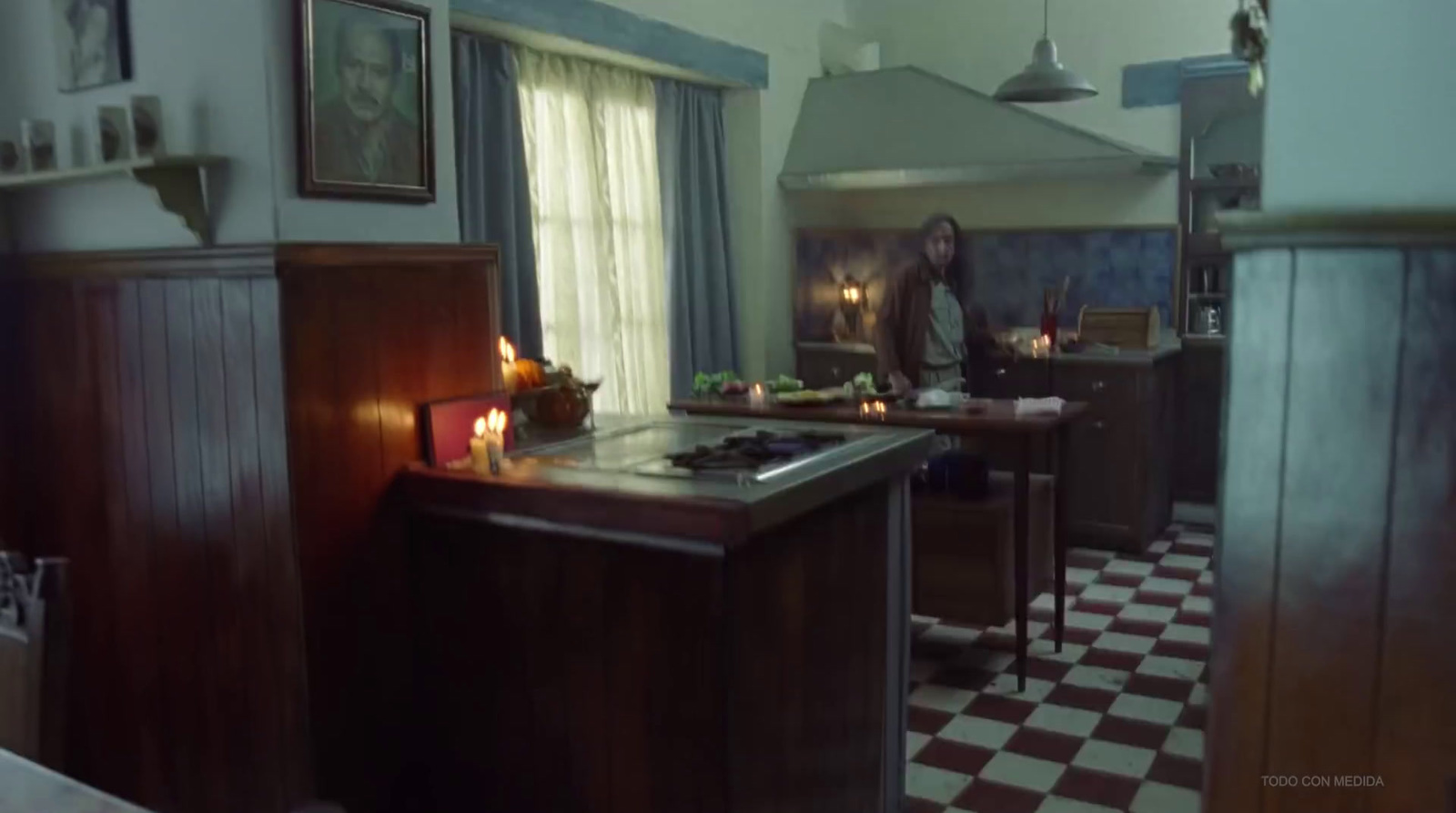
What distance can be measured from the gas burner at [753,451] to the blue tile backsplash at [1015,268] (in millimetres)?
3452

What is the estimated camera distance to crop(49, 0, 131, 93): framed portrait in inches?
89.0

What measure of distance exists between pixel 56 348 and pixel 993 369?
398 centimetres

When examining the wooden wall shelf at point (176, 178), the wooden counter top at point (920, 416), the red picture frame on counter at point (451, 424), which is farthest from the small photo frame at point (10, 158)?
the wooden counter top at point (920, 416)

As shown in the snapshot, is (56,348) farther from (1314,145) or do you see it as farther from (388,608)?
(1314,145)

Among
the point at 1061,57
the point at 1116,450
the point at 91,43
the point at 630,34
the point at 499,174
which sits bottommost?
the point at 1116,450

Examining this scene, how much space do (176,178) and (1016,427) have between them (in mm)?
2326

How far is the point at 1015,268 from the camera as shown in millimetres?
6070

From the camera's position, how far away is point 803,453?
7.82 feet

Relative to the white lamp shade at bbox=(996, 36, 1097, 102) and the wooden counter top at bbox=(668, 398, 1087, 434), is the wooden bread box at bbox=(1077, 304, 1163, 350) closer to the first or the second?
the white lamp shade at bbox=(996, 36, 1097, 102)

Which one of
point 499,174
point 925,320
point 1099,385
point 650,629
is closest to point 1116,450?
point 1099,385

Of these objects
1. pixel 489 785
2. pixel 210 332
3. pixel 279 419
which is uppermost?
pixel 210 332

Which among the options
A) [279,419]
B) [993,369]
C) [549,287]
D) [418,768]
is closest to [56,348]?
[279,419]

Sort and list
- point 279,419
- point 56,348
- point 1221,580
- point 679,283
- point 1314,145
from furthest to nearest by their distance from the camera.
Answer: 1. point 679,283
2. point 56,348
3. point 279,419
4. point 1221,580
5. point 1314,145

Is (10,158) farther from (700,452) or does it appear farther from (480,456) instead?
(700,452)
